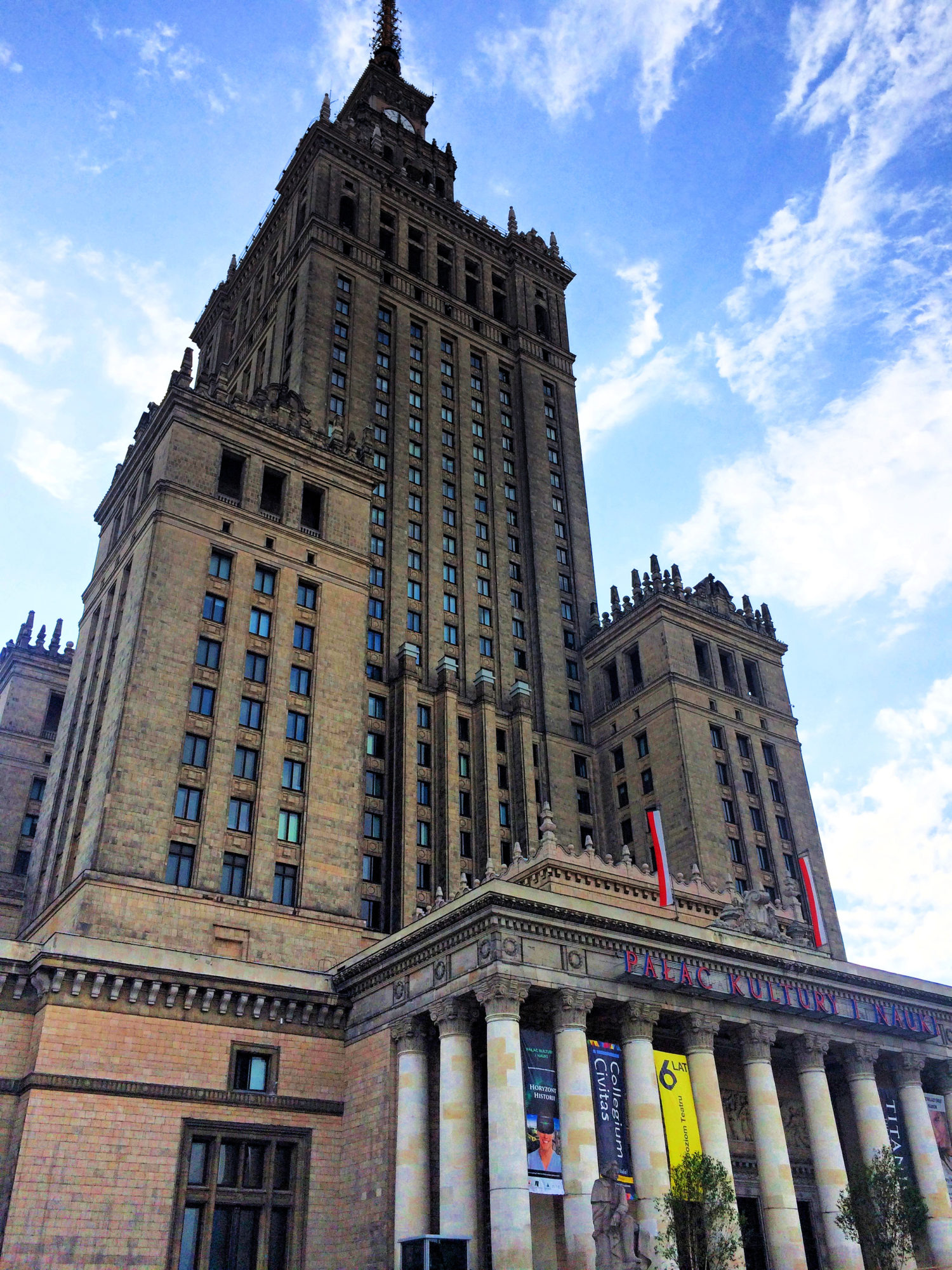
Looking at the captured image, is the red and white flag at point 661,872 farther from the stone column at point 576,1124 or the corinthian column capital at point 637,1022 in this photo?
the stone column at point 576,1124

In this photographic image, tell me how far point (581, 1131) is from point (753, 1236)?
49.9ft

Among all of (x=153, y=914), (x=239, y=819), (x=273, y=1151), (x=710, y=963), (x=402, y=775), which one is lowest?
(x=273, y=1151)

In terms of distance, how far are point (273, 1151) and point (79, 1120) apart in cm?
867

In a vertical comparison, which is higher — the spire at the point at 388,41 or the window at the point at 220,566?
the spire at the point at 388,41

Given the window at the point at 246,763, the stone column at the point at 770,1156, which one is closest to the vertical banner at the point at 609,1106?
the stone column at the point at 770,1156

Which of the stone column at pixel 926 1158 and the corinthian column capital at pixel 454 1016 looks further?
the stone column at pixel 926 1158

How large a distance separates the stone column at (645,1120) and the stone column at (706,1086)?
2024 mm

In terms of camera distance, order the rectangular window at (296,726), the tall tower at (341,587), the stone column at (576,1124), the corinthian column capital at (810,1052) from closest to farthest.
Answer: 1. the stone column at (576,1124)
2. the corinthian column capital at (810,1052)
3. the tall tower at (341,587)
4. the rectangular window at (296,726)

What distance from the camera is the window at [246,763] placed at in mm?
56594

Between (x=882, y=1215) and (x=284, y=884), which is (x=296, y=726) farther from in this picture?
(x=882, y=1215)

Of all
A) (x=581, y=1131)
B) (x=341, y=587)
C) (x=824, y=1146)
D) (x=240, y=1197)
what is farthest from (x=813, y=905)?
(x=240, y=1197)

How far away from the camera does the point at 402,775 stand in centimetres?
7300

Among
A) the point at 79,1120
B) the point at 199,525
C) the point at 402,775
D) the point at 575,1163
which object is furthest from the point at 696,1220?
the point at 199,525

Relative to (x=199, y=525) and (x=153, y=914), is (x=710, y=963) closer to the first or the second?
(x=153, y=914)
